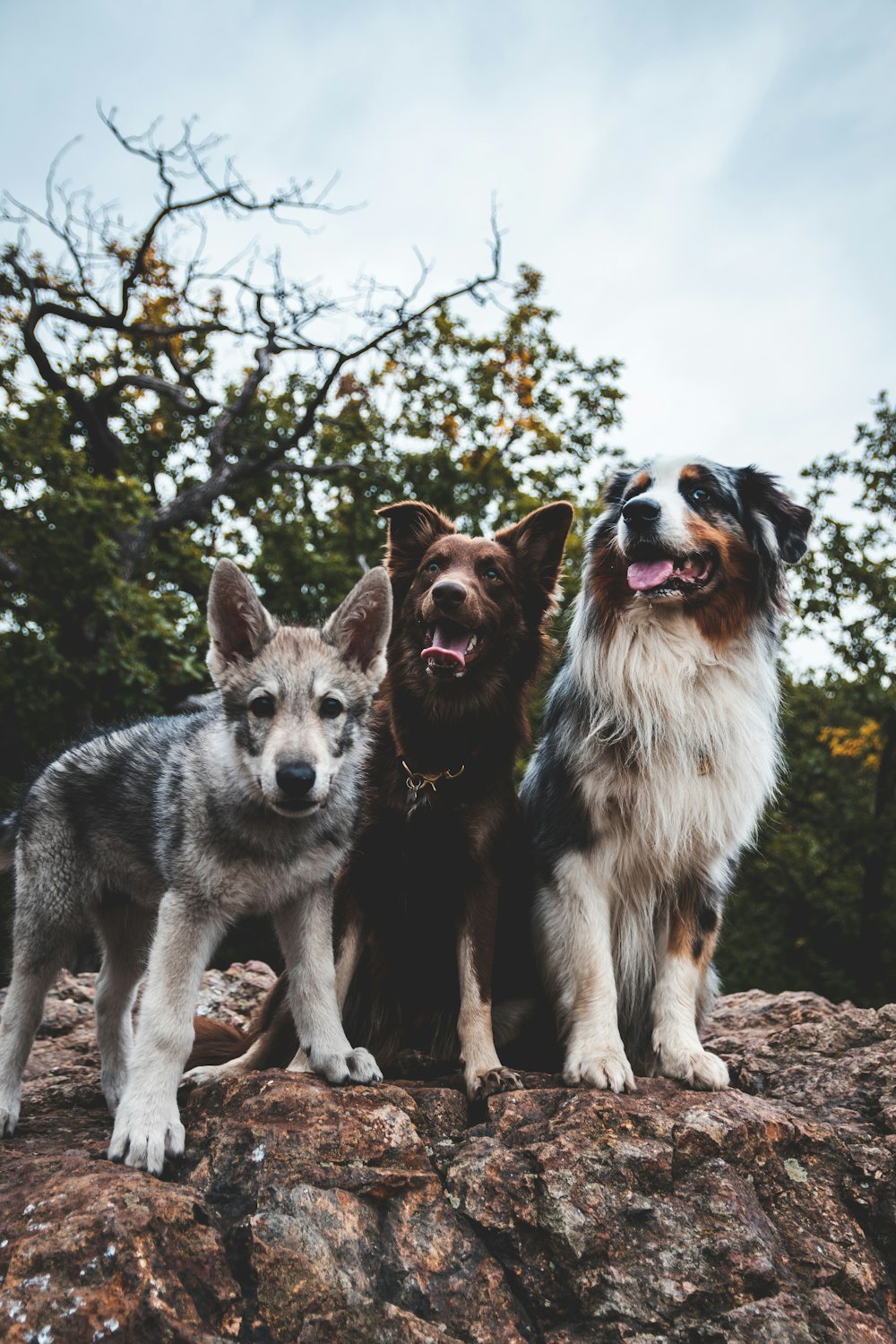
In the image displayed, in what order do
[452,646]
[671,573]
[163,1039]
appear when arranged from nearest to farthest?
1. [163,1039]
2. [671,573]
3. [452,646]

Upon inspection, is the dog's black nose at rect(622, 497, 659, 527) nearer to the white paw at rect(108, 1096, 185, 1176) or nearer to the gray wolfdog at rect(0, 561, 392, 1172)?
the gray wolfdog at rect(0, 561, 392, 1172)

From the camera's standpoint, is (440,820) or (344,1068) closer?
(344,1068)

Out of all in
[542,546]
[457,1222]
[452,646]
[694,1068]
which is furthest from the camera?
[542,546]

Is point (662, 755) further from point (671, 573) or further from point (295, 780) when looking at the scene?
point (295, 780)

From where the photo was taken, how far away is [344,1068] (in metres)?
3.20

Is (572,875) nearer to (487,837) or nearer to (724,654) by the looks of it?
(487,837)

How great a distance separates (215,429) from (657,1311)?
52.3 feet

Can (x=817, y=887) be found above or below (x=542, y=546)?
above

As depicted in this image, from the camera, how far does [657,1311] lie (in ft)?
8.07

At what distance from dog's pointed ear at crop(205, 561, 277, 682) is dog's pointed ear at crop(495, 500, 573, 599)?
1.44 m

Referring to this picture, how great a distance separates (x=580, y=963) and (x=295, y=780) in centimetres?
146

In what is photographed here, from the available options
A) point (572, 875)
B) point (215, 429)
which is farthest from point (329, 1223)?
point (215, 429)

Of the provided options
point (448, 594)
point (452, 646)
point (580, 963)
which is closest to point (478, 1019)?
point (580, 963)

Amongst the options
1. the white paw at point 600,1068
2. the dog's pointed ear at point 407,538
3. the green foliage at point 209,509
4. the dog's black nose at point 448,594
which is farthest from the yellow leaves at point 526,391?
the white paw at point 600,1068
